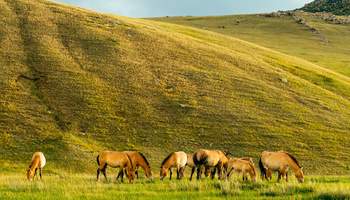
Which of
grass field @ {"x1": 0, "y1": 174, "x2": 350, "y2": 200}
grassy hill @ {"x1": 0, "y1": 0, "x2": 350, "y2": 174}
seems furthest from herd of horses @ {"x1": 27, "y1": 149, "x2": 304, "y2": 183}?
grassy hill @ {"x1": 0, "y1": 0, "x2": 350, "y2": 174}

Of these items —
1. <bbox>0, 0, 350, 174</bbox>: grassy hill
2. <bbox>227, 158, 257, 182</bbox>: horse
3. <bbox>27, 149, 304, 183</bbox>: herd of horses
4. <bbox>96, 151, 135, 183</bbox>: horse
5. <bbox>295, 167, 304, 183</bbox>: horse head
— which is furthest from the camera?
<bbox>0, 0, 350, 174</bbox>: grassy hill

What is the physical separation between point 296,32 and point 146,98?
89.4 m

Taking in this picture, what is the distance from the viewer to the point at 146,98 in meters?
58.2

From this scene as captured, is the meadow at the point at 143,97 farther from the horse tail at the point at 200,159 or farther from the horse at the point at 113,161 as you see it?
the horse tail at the point at 200,159

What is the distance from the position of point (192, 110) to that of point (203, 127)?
380cm

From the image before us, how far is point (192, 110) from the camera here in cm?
5694

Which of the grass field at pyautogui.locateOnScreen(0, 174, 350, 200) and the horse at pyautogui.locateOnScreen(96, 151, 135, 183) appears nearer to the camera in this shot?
the grass field at pyautogui.locateOnScreen(0, 174, 350, 200)

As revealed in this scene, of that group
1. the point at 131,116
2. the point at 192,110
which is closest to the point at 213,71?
the point at 192,110

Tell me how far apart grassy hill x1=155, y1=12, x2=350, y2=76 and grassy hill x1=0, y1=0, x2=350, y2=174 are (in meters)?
30.2

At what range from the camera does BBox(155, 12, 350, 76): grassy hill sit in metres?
111

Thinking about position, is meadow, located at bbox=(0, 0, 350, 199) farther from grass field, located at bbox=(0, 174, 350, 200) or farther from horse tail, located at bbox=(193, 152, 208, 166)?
grass field, located at bbox=(0, 174, 350, 200)

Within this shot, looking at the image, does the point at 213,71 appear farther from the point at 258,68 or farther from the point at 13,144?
the point at 13,144

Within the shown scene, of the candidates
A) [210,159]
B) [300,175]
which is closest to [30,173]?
[210,159]

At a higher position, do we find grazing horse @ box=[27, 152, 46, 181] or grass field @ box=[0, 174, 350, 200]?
grass field @ box=[0, 174, 350, 200]
